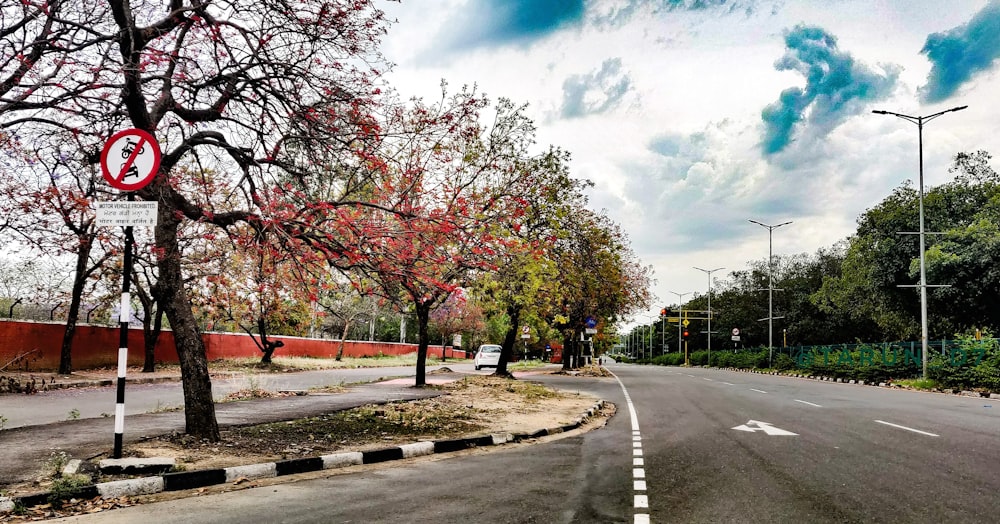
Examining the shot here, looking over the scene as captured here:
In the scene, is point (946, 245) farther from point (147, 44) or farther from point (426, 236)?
point (147, 44)

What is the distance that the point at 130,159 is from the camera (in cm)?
825

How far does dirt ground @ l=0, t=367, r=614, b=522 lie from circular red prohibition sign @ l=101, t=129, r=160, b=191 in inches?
122

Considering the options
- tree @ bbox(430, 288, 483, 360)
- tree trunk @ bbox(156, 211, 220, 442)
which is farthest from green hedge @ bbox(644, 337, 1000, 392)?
tree @ bbox(430, 288, 483, 360)

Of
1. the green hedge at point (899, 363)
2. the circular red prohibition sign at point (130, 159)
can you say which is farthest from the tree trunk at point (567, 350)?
the circular red prohibition sign at point (130, 159)

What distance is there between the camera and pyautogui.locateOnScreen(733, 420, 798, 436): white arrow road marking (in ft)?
39.8

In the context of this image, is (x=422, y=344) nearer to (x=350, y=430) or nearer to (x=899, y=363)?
(x=350, y=430)

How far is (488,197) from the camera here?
72.5ft

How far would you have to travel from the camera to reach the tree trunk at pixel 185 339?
31.7 feet

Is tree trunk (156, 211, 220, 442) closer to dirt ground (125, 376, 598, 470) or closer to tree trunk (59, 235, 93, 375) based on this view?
dirt ground (125, 376, 598, 470)

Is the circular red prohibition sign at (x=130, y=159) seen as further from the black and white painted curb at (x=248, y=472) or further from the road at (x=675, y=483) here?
the road at (x=675, y=483)

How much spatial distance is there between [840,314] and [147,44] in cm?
6335

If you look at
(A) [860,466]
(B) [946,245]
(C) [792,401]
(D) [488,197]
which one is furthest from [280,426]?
(B) [946,245]

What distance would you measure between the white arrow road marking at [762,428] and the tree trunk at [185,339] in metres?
8.67

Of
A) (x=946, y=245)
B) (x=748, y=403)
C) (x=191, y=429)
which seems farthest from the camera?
(x=946, y=245)
